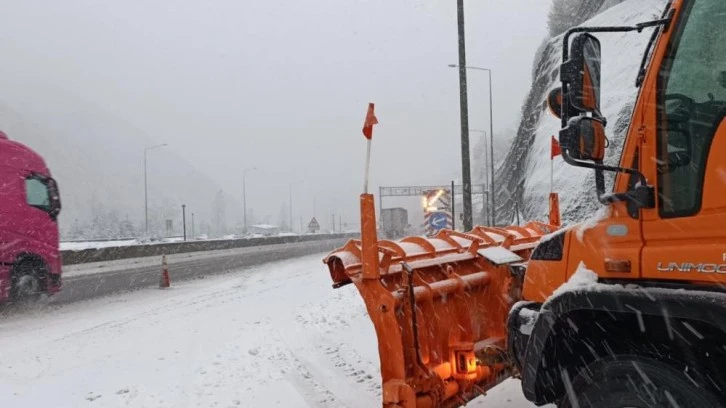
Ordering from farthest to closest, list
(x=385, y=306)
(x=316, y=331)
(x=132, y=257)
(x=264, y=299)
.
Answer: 1. (x=132, y=257)
2. (x=264, y=299)
3. (x=316, y=331)
4. (x=385, y=306)

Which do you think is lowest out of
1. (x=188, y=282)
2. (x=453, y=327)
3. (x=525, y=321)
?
(x=188, y=282)

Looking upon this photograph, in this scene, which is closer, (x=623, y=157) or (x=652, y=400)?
(x=652, y=400)

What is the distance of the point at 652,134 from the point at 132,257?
25.1m

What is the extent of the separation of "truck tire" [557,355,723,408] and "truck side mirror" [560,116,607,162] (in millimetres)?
1027

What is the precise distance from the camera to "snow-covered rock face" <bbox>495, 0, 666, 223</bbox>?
18719 mm

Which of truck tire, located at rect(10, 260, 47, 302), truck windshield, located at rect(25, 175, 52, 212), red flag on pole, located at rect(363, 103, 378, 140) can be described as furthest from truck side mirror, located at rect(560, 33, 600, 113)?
truck windshield, located at rect(25, 175, 52, 212)

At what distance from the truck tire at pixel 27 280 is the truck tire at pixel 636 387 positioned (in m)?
12.8

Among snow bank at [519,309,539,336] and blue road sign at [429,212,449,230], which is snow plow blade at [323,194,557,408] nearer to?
snow bank at [519,309,539,336]

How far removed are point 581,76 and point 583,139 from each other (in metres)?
0.29

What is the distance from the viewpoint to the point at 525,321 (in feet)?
11.4

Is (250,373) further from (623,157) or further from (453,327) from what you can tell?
(623,157)

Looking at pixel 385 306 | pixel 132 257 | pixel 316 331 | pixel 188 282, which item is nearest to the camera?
pixel 385 306

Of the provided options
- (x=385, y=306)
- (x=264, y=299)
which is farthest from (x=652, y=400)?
(x=264, y=299)

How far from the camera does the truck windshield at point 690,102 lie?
2.55 metres
